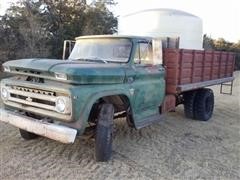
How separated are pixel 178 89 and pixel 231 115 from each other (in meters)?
3.23

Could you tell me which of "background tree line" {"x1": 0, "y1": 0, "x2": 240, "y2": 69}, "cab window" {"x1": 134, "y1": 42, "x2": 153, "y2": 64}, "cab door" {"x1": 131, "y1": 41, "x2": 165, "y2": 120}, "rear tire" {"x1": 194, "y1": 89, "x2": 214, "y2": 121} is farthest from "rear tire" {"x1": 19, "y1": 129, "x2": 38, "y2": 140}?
"background tree line" {"x1": 0, "y1": 0, "x2": 240, "y2": 69}

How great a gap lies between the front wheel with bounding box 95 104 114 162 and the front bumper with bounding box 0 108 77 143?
569mm

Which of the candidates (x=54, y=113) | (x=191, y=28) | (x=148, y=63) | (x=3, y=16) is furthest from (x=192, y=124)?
(x=3, y=16)

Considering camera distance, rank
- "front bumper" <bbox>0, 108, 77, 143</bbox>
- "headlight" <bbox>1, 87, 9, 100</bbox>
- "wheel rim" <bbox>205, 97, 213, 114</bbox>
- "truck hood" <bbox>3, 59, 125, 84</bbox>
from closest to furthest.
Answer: "front bumper" <bbox>0, 108, 77, 143</bbox> < "truck hood" <bbox>3, 59, 125, 84</bbox> < "headlight" <bbox>1, 87, 9, 100</bbox> < "wheel rim" <bbox>205, 97, 213, 114</bbox>

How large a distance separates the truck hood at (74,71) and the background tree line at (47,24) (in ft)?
37.7

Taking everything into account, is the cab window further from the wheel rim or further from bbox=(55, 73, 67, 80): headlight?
the wheel rim

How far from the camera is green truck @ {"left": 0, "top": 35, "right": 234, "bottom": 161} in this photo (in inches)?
183

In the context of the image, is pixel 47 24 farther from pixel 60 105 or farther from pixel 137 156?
pixel 60 105

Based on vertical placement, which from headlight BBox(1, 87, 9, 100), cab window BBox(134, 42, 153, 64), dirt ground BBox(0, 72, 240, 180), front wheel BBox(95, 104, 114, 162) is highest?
cab window BBox(134, 42, 153, 64)

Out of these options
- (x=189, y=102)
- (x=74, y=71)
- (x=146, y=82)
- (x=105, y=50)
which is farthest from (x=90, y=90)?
(x=189, y=102)

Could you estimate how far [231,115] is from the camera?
9.47m

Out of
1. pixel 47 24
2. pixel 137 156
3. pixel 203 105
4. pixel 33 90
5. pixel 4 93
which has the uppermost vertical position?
pixel 47 24

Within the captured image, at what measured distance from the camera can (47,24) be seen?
19125 mm

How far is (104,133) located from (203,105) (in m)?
4.19
